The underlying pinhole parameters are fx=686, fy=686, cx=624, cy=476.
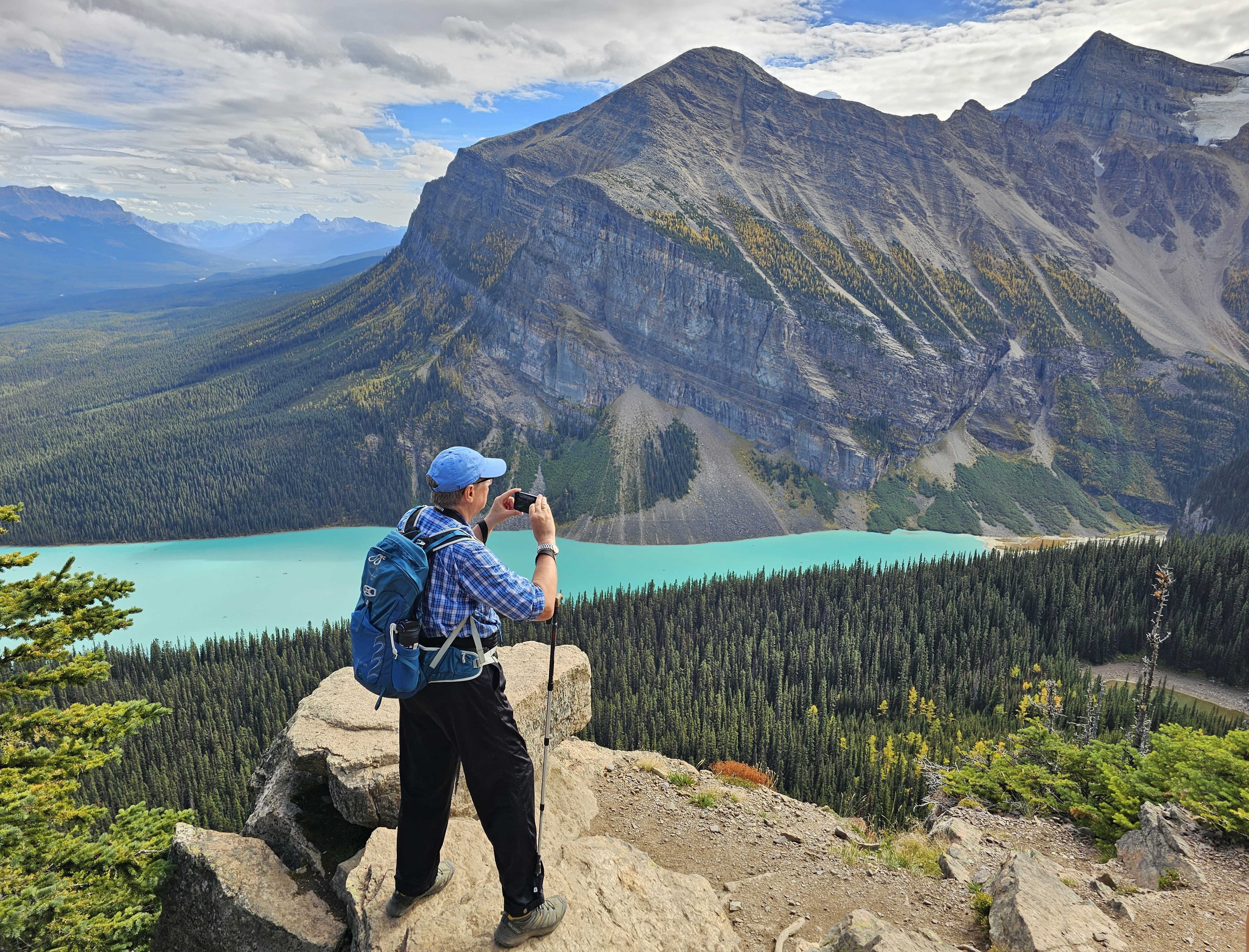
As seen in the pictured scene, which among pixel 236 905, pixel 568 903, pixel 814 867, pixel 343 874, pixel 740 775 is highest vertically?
pixel 568 903

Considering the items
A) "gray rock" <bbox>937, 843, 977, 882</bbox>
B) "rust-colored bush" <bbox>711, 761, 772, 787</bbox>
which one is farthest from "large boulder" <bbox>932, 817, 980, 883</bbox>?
"rust-colored bush" <bbox>711, 761, 772, 787</bbox>

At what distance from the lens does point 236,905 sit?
801 centimetres

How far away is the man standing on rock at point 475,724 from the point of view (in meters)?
5.88

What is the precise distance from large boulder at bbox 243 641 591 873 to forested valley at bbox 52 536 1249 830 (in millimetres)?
25626

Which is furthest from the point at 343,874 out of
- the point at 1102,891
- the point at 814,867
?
the point at 1102,891

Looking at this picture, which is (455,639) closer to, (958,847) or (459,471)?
(459,471)

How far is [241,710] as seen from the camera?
5878 centimetres

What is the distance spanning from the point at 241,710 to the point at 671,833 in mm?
60113

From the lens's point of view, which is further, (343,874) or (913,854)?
(913,854)

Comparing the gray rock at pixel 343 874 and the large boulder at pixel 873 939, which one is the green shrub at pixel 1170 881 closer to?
the large boulder at pixel 873 939

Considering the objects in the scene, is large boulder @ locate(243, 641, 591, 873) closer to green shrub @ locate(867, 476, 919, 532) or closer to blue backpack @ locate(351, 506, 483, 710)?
blue backpack @ locate(351, 506, 483, 710)

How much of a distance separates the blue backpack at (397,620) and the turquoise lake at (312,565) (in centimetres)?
7892

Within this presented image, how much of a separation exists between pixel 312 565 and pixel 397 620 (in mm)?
121669

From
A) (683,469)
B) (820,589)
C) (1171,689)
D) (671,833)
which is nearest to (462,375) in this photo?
(683,469)
